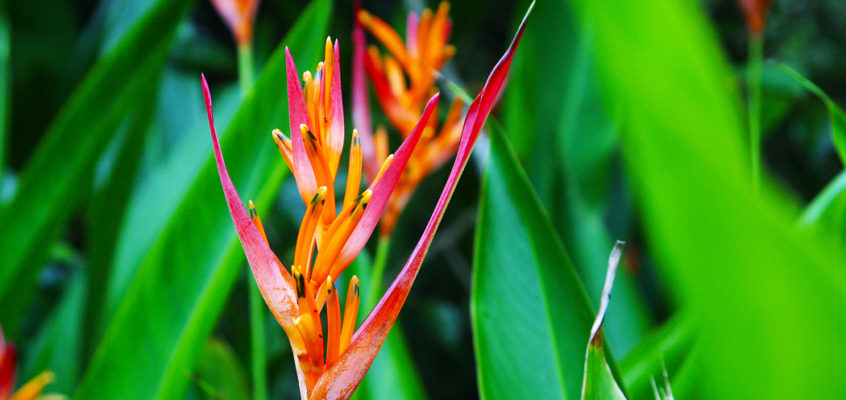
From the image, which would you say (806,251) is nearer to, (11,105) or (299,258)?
(299,258)

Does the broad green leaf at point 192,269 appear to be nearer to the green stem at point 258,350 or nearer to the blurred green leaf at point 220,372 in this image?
the green stem at point 258,350

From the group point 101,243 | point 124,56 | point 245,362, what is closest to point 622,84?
point 124,56

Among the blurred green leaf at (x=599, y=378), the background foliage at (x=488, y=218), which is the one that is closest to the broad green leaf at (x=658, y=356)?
the background foliage at (x=488, y=218)

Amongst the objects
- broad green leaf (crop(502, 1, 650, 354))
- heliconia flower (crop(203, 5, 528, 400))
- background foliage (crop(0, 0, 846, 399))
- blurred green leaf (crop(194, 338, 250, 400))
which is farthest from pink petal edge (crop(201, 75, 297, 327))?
broad green leaf (crop(502, 1, 650, 354))

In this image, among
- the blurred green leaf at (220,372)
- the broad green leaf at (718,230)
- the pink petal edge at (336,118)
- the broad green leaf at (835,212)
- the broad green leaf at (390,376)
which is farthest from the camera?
the blurred green leaf at (220,372)

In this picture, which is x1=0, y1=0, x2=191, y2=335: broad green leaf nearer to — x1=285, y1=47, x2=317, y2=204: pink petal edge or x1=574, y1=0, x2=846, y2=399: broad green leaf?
x1=285, y1=47, x2=317, y2=204: pink petal edge

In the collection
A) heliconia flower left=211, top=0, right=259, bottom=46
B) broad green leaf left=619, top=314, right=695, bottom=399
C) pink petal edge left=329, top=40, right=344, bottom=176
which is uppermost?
heliconia flower left=211, top=0, right=259, bottom=46

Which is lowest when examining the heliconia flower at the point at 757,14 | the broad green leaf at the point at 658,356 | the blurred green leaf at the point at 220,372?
the blurred green leaf at the point at 220,372
